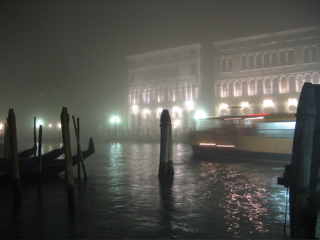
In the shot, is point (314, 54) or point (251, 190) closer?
point (251, 190)

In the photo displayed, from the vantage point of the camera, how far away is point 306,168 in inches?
163

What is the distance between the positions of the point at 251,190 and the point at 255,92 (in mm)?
30249

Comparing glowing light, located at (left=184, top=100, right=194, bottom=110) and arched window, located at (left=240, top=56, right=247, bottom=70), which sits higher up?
arched window, located at (left=240, top=56, right=247, bottom=70)

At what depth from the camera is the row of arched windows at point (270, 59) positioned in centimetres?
3431

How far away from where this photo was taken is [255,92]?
36.9 m

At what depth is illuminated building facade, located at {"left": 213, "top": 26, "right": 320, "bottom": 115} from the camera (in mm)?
34406

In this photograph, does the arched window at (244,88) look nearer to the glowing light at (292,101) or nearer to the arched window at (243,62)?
the arched window at (243,62)

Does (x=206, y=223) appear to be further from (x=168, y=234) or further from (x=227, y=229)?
(x=168, y=234)

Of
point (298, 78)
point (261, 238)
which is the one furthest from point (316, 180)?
point (298, 78)

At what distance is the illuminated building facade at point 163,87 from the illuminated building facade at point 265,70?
3554 millimetres

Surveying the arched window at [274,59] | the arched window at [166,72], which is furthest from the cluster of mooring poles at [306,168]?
the arched window at [166,72]

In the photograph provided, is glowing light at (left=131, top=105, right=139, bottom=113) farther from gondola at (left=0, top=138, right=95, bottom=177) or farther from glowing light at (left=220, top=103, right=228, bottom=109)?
gondola at (left=0, top=138, right=95, bottom=177)

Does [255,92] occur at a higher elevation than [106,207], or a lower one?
higher

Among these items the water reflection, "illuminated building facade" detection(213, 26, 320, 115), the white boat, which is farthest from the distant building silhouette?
the water reflection
